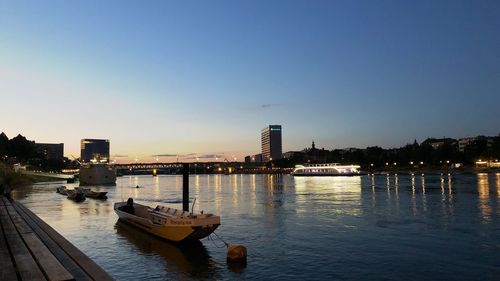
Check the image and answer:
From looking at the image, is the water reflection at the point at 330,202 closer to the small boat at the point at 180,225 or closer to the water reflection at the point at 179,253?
the small boat at the point at 180,225

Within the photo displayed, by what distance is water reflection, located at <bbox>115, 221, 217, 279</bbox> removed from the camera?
88.2ft

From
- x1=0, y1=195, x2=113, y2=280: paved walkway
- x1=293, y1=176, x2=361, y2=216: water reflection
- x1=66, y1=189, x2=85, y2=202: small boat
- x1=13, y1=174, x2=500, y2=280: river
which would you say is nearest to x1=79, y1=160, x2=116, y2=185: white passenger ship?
x1=66, y1=189, x2=85, y2=202: small boat

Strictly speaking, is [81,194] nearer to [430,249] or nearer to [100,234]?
[100,234]

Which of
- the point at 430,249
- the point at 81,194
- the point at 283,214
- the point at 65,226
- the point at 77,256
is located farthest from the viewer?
the point at 81,194

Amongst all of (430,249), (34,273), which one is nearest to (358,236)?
(430,249)

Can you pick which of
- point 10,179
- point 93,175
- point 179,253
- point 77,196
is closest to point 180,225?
point 179,253

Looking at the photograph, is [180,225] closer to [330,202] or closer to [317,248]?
[317,248]

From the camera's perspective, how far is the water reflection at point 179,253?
88.2 ft

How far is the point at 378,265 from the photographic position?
27.4 meters

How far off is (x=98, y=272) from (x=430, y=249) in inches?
1061

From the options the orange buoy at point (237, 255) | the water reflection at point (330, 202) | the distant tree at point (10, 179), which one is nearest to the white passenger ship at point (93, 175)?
the distant tree at point (10, 179)

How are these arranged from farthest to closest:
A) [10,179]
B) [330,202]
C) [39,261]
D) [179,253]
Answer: [10,179] < [330,202] < [179,253] < [39,261]

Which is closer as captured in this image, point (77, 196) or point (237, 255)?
point (237, 255)

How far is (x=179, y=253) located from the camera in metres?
32.0
